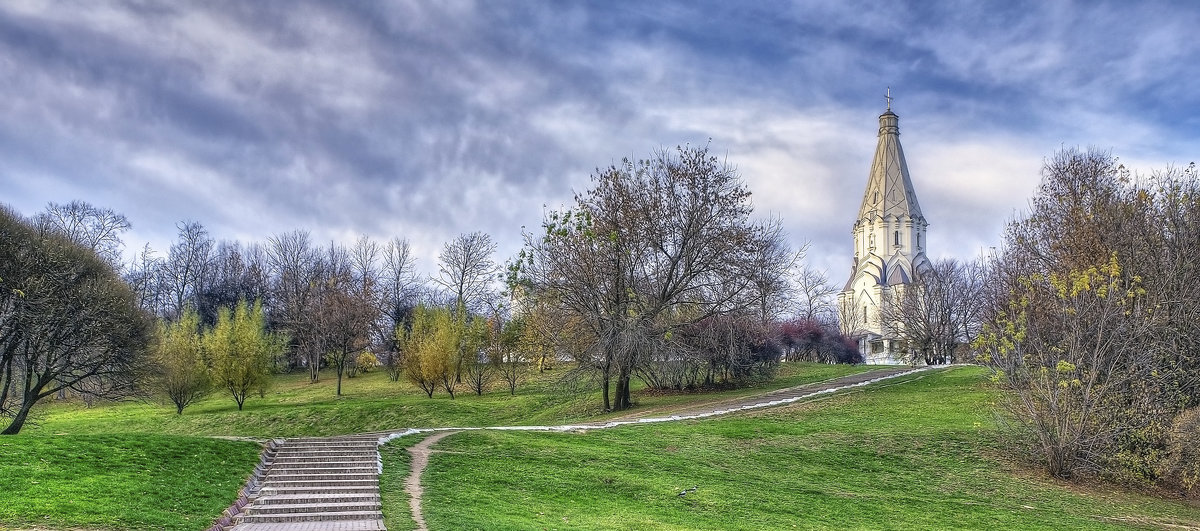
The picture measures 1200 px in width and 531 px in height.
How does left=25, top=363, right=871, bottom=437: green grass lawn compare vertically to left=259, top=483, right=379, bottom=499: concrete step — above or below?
below

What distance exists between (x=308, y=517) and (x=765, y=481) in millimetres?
9537

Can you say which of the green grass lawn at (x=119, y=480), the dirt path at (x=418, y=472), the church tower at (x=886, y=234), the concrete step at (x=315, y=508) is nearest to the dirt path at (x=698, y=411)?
the dirt path at (x=418, y=472)

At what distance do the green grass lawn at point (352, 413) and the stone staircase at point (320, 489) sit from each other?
12.4 m

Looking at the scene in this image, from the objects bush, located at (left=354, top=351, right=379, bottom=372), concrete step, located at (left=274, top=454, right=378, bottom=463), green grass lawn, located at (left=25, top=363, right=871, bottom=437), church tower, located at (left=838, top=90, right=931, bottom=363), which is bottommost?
green grass lawn, located at (left=25, top=363, right=871, bottom=437)

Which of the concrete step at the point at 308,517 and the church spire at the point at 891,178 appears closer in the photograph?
the concrete step at the point at 308,517

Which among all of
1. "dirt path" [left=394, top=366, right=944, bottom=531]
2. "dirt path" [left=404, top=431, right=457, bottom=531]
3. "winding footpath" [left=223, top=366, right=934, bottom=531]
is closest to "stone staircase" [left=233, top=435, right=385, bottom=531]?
"winding footpath" [left=223, top=366, right=934, bottom=531]

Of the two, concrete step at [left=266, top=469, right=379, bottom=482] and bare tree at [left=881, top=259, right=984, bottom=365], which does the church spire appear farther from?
concrete step at [left=266, top=469, right=379, bottom=482]

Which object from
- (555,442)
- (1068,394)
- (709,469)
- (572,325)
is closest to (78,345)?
(572,325)

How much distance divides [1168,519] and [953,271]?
51.1 meters

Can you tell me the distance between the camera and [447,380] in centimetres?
4062

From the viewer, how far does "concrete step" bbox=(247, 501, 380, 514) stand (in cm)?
1279

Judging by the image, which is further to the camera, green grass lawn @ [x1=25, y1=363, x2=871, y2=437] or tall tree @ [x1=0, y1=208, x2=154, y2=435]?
green grass lawn @ [x1=25, y1=363, x2=871, y2=437]

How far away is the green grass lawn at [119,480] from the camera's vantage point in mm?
10812

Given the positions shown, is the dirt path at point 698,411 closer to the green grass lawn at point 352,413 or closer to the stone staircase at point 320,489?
the stone staircase at point 320,489
